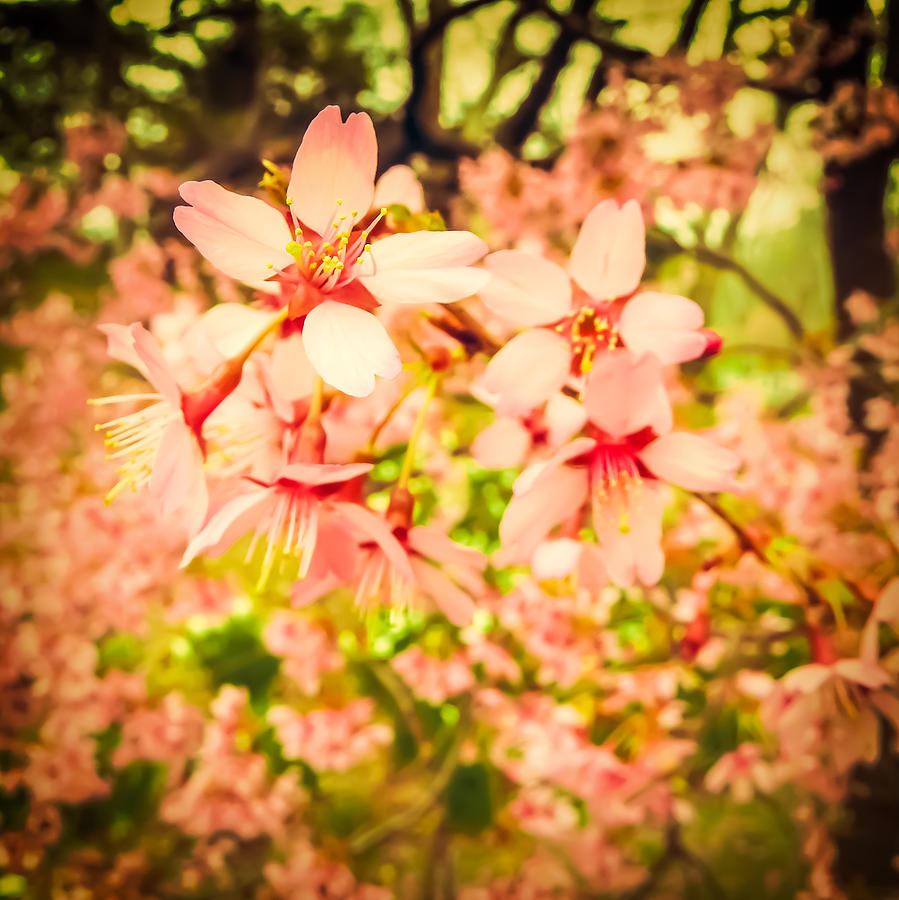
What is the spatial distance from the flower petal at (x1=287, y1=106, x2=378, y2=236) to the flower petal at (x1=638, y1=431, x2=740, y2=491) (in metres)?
0.22

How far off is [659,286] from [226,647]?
2.72ft

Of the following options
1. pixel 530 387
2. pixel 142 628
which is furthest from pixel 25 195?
pixel 530 387

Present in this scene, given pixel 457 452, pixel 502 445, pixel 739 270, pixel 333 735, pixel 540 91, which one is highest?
pixel 540 91

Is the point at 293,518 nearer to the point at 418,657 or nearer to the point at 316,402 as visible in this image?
the point at 316,402

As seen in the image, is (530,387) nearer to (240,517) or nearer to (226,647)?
(240,517)

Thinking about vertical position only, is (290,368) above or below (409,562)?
above

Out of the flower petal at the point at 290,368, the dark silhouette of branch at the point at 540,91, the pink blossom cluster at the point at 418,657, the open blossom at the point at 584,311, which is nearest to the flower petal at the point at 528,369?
the open blossom at the point at 584,311

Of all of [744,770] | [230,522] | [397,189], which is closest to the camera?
[230,522]

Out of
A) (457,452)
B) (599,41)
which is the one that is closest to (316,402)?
(457,452)

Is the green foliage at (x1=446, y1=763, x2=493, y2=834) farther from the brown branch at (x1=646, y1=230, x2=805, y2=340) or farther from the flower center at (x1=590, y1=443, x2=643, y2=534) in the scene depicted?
the brown branch at (x1=646, y1=230, x2=805, y2=340)

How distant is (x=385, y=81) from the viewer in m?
0.81

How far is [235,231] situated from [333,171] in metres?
0.06

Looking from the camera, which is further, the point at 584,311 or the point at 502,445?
the point at 502,445

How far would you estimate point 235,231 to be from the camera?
0.29 metres
